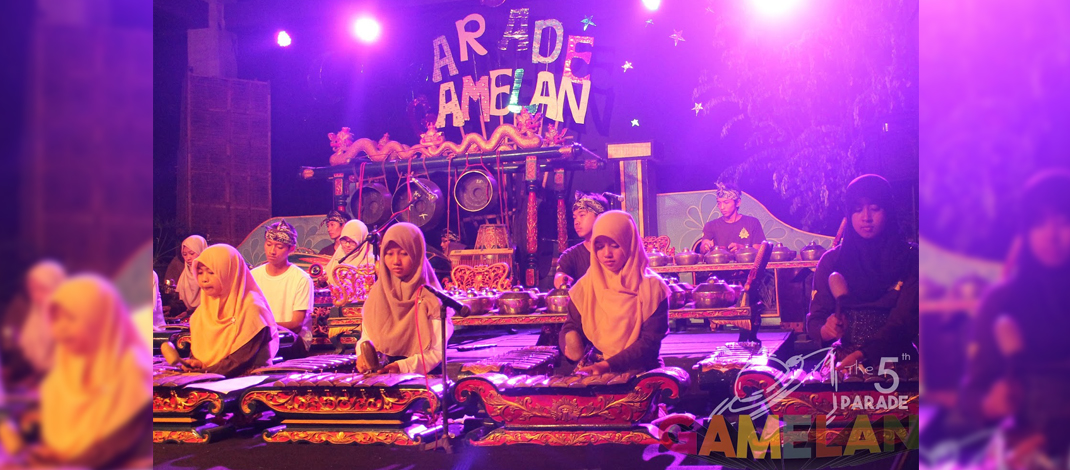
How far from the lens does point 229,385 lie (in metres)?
4.36

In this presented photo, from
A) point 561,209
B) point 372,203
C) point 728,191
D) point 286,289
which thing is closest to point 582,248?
point 561,209

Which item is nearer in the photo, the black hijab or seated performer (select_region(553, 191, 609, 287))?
the black hijab

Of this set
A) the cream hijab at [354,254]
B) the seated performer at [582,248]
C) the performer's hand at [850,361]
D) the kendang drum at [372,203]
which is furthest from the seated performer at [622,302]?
the kendang drum at [372,203]

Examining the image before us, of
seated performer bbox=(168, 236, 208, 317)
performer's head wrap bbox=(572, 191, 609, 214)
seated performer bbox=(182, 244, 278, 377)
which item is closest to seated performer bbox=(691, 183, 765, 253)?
performer's head wrap bbox=(572, 191, 609, 214)

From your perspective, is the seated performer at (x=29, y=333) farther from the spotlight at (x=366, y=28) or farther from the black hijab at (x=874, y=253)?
the spotlight at (x=366, y=28)

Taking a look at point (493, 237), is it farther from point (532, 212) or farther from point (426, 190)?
point (426, 190)

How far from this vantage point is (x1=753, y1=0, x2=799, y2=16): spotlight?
550 cm

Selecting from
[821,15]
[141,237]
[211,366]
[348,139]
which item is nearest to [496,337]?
[348,139]

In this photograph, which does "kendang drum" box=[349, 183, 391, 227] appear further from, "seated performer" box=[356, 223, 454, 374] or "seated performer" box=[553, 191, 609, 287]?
"seated performer" box=[553, 191, 609, 287]

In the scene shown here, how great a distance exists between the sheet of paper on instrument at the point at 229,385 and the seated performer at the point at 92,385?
3.20 metres

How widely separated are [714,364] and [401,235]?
2.04 m

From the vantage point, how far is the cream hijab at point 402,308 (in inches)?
178

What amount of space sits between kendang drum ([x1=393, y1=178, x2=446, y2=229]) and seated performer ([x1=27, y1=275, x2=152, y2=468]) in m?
5.20

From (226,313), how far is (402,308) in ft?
4.02
